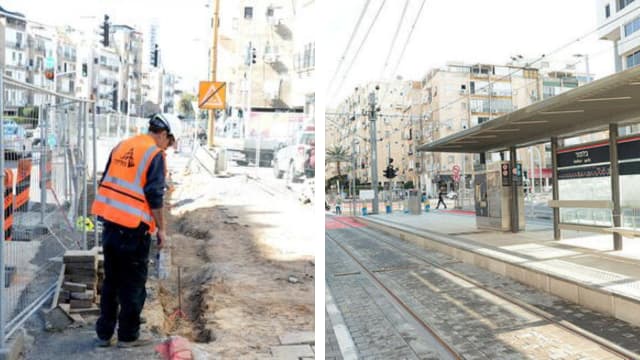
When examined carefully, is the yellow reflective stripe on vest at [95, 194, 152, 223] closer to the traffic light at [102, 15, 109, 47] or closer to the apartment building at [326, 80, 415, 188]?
the traffic light at [102, 15, 109, 47]

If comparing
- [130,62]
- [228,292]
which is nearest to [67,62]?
[130,62]

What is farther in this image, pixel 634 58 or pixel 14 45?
pixel 634 58

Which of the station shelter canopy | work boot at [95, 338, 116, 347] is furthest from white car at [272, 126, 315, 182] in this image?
work boot at [95, 338, 116, 347]

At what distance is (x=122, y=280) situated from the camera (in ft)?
9.27

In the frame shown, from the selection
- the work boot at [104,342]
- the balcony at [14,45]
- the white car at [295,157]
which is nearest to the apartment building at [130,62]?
the balcony at [14,45]

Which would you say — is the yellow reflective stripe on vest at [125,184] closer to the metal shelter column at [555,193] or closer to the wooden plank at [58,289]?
the wooden plank at [58,289]

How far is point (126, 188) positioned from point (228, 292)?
2.07 m

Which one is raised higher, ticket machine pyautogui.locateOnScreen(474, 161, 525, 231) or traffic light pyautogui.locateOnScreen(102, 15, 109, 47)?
traffic light pyautogui.locateOnScreen(102, 15, 109, 47)

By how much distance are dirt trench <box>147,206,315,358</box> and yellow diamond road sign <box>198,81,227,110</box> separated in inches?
68.7

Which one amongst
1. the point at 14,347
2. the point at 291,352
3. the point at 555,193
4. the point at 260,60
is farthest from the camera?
the point at 555,193

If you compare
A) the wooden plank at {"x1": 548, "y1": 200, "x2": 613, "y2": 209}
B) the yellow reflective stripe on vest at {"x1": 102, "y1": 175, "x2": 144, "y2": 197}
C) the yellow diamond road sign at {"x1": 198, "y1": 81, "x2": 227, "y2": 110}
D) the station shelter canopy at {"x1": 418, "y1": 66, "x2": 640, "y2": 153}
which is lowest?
the wooden plank at {"x1": 548, "y1": 200, "x2": 613, "y2": 209}

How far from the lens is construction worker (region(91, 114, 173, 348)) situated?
9.14ft

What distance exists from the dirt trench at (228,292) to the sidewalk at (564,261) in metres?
2.71

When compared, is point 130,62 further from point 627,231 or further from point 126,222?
point 627,231
